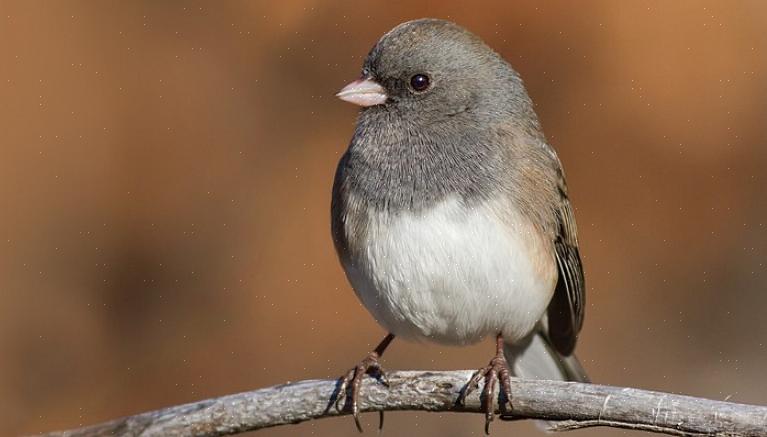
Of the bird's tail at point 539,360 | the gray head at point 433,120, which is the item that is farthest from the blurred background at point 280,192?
the gray head at point 433,120

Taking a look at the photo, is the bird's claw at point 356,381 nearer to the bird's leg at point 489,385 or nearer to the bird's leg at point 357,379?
the bird's leg at point 357,379

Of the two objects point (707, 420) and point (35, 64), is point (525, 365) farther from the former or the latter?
point (35, 64)

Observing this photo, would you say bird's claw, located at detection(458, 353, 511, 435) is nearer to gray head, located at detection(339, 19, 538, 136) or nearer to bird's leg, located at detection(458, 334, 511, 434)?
A: bird's leg, located at detection(458, 334, 511, 434)

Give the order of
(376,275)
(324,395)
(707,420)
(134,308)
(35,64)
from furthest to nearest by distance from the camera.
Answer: (35,64)
(134,308)
(376,275)
(324,395)
(707,420)

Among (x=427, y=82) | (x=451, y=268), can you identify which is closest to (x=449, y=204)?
(x=451, y=268)

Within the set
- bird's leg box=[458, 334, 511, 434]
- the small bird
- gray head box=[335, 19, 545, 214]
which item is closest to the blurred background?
the small bird

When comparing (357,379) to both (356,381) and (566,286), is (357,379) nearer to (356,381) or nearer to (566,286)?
(356,381)

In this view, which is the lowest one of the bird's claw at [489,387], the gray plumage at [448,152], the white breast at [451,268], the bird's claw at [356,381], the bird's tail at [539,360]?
the bird's tail at [539,360]

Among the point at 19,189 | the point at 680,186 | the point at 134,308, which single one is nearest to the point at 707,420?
the point at 680,186
